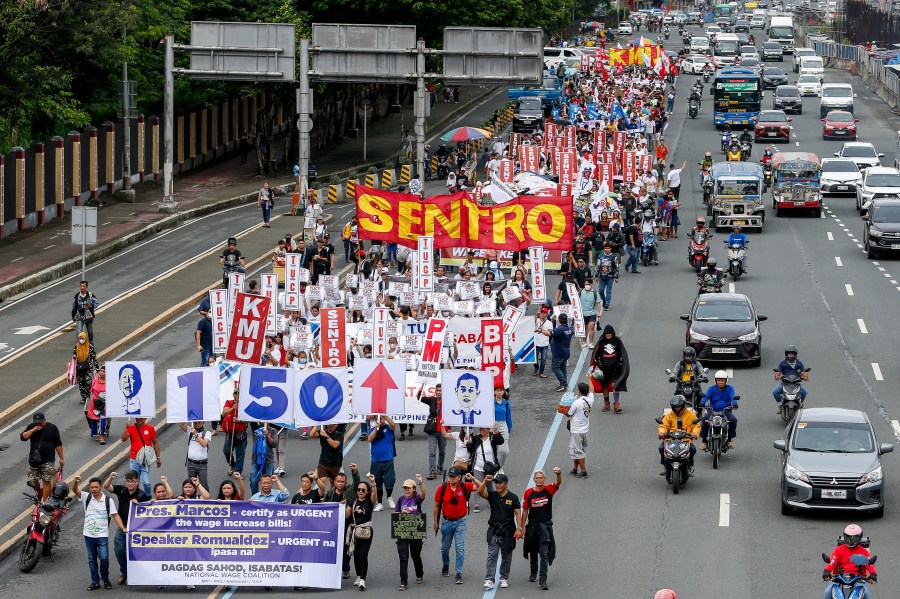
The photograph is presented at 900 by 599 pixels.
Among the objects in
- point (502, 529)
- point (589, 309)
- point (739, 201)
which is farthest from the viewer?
→ point (739, 201)

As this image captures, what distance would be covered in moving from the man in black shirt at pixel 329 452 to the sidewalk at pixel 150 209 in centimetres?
1930

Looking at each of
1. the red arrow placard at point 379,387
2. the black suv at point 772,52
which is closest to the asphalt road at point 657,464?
the red arrow placard at point 379,387

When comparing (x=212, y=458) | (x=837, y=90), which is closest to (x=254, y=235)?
(x=212, y=458)

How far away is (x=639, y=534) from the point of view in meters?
23.3

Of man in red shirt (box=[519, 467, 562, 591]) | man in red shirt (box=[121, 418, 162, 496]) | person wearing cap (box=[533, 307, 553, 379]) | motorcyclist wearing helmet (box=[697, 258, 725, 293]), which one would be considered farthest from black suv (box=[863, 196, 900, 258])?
man in red shirt (box=[519, 467, 562, 591])

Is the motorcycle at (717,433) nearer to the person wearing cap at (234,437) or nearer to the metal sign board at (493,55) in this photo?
the person wearing cap at (234,437)

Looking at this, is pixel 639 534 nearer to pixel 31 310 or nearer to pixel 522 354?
pixel 522 354

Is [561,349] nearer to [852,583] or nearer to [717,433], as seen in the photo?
[717,433]

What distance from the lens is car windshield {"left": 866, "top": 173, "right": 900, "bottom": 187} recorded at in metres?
54.8

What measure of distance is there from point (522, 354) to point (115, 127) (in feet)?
99.4

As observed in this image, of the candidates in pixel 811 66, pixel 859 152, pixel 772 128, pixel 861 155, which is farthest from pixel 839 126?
pixel 811 66

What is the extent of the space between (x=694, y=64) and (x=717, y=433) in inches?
3294

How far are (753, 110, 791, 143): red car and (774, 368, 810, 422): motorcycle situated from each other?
46671 mm

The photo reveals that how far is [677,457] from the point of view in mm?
25422
